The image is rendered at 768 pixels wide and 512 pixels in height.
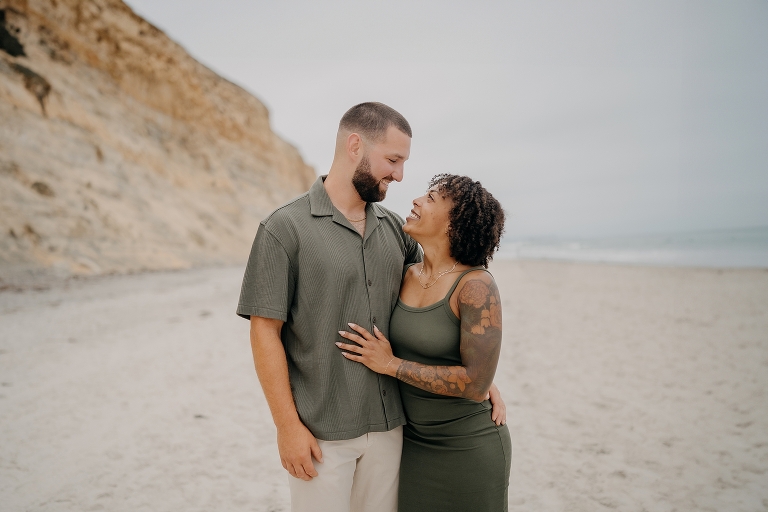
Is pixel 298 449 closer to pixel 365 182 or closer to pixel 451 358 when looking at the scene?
pixel 451 358

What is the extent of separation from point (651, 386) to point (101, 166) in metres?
20.7

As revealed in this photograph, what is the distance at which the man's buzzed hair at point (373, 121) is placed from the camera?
2336 millimetres

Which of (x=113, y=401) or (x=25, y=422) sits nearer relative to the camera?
(x=25, y=422)

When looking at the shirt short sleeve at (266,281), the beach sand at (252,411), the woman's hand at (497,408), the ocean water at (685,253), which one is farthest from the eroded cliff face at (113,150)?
the ocean water at (685,253)

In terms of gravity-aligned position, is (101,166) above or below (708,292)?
above

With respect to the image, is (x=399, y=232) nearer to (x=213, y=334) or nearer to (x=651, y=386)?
(x=651, y=386)

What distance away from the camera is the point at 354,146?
7.75ft

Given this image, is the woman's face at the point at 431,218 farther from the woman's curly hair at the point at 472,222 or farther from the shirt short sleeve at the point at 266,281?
the shirt short sleeve at the point at 266,281

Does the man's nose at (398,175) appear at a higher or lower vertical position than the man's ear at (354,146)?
lower

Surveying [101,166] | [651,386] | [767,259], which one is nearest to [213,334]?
[651,386]

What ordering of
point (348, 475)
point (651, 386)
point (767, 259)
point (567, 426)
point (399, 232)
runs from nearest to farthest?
point (348, 475), point (399, 232), point (567, 426), point (651, 386), point (767, 259)

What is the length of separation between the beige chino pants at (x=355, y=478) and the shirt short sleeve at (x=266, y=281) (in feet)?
2.27

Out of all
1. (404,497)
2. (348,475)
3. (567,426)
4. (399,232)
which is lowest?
(567,426)

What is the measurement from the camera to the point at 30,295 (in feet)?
34.9
